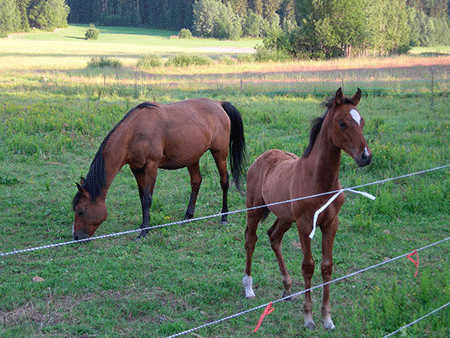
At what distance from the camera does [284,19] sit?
67250mm

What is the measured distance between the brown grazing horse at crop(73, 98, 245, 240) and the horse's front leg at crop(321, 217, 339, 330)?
3.20 m

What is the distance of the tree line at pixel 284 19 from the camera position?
1538 inches

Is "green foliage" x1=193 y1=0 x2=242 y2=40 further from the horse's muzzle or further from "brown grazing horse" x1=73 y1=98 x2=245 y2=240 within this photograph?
the horse's muzzle

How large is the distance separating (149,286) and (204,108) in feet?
11.8

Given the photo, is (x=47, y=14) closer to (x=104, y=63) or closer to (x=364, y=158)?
(x=104, y=63)

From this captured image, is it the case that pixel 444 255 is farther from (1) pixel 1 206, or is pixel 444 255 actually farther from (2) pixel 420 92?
(2) pixel 420 92

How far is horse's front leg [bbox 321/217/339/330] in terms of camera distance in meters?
3.92

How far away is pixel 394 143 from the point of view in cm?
1030

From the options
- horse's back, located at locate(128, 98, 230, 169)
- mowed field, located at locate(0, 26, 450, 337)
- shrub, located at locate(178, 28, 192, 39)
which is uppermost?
shrub, located at locate(178, 28, 192, 39)

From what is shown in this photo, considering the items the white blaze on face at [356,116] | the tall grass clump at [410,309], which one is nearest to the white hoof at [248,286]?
the tall grass clump at [410,309]

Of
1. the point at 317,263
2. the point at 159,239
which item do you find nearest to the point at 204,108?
the point at 159,239

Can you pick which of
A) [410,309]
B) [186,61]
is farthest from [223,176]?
[186,61]

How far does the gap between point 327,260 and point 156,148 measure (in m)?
3.59

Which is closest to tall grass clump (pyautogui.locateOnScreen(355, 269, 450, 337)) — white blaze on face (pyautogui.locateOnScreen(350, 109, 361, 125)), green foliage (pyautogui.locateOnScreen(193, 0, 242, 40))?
white blaze on face (pyautogui.locateOnScreen(350, 109, 361, 125))
